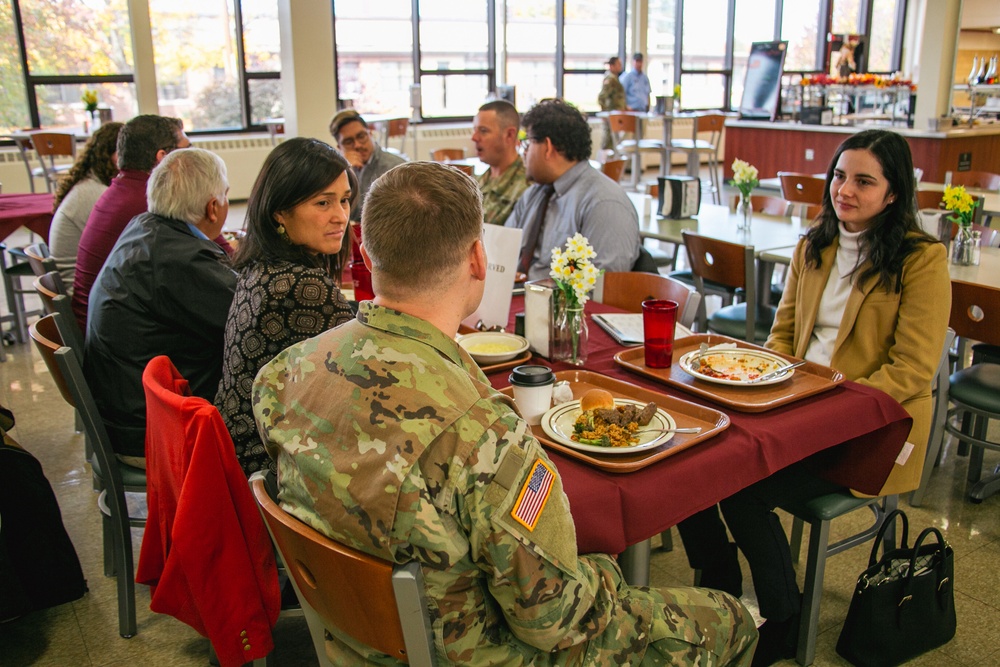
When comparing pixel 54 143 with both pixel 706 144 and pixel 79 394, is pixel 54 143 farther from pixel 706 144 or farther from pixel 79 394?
pixel 706 144

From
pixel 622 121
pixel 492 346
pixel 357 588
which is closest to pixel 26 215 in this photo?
pixel 492 346

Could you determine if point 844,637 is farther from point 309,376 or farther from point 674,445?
point 309,376

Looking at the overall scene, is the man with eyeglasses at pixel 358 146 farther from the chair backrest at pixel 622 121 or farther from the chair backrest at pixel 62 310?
the chair backrest at pixel 622 121

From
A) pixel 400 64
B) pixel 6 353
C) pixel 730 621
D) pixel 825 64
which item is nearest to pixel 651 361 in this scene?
pixel 730 621

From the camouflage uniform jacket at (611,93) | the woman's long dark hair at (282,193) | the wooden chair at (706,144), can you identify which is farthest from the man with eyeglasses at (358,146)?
the camouflage uniform jacket at (611,93)

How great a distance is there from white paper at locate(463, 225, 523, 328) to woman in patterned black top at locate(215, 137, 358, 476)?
402mm

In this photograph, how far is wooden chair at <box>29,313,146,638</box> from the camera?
Answer: 1.95 meters

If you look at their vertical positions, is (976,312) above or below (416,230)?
below

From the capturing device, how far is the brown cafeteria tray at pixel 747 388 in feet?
5.69

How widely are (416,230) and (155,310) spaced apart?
121 cm

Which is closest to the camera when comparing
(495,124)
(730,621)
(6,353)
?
(730,621)

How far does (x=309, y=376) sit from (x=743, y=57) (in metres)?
12.6

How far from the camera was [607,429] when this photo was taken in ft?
5.16

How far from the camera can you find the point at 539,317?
2.04 m
